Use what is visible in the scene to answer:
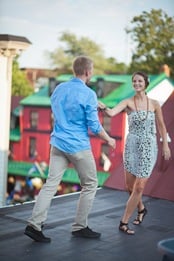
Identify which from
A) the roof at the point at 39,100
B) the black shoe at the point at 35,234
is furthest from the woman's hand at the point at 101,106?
the roof at the point at 39,100

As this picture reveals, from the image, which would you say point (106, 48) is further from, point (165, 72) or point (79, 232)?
point (79, 232)

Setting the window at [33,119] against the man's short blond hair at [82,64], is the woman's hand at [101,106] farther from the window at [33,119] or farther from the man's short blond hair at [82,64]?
the window at [33,119]

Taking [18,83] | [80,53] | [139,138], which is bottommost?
[139,138]

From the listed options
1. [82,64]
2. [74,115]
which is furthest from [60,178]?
[82,64]

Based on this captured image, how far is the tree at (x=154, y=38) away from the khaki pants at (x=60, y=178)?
838 inches

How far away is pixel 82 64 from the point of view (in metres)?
3.18

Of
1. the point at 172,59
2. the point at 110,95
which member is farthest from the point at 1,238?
the point at 172,59

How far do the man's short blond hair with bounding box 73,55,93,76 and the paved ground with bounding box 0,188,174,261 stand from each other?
106cm

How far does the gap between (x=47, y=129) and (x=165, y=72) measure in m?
5.62

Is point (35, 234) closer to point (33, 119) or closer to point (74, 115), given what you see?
point (74, 115)

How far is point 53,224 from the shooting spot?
3682mm

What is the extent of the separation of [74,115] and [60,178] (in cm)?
41

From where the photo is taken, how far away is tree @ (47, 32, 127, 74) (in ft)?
118

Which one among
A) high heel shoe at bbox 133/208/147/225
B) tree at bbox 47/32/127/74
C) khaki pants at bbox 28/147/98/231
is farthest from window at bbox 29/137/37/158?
khaki pants at bbox 28/147/98/231
